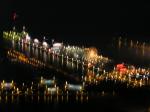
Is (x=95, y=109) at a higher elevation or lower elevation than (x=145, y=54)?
lower

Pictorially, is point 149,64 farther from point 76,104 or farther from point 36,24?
point 36,24

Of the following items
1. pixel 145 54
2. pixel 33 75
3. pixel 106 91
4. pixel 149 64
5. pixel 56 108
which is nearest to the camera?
pixel 56 108

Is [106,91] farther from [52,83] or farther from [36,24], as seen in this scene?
[36,24]

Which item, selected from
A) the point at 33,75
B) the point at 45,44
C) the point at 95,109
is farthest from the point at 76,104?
the point at 45,44

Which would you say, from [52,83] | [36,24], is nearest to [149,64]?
[52,83]

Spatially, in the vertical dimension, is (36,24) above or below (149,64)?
above

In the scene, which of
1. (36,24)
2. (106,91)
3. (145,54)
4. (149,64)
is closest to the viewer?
(106,91)

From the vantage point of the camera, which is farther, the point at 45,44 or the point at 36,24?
the point at 36,24

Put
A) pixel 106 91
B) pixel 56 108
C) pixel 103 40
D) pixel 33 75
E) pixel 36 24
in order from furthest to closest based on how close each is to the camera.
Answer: pixel 36 24 < pixel 103 40 < pixel 33 75 < pixel 106 91 < pixel 56 108

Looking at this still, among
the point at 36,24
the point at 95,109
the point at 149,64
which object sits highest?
the point at 36,24
